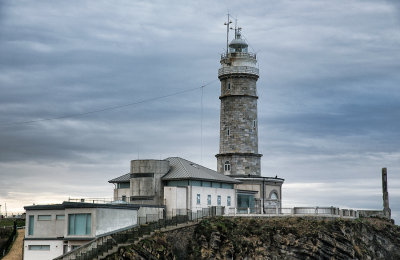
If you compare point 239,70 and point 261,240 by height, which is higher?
point 239,70

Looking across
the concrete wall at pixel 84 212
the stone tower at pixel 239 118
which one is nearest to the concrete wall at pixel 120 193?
the concrete wall at pixel 84 212

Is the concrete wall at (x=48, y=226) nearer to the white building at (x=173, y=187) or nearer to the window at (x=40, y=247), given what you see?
the window at (x=40, y=247)

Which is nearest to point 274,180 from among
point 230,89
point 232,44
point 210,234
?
point 230,89

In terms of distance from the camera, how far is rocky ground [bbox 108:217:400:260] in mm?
51281

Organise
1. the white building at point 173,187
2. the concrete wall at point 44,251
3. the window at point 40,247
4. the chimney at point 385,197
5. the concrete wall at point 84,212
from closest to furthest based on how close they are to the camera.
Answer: the concrete wall at point 84,212 < the concrete wall at point 44,251 < the window at point 40,247 < the white building at point 173,187 < the chimney at point 385,197

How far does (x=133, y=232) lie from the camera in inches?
1912

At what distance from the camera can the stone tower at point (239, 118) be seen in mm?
73000

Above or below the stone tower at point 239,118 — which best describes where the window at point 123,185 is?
below

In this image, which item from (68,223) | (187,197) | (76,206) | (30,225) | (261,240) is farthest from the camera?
(187,197)

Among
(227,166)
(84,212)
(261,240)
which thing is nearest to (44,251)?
(84,212)

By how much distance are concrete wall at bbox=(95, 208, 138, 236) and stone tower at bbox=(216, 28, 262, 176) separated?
23.7 m

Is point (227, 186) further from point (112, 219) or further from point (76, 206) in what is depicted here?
point (76, 206)

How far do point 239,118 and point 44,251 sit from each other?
30.5 metres

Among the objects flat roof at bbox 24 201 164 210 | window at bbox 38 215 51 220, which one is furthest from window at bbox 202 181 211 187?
window at bbox 38 215 51 220
